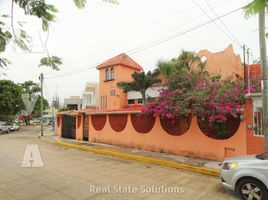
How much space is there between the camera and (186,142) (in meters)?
10.4

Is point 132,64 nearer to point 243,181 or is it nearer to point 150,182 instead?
point 150,182

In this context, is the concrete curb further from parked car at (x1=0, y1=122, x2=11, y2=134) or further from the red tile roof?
parked car at (x1=0, y1=122, x2=11, y2=134)

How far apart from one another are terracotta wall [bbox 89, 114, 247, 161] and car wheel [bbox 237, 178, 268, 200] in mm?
3858

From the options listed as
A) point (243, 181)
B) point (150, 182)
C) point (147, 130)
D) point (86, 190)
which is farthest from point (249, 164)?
point (147, 130)

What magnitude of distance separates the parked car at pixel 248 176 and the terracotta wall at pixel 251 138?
3.16 m

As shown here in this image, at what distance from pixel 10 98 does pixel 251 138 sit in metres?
34.8

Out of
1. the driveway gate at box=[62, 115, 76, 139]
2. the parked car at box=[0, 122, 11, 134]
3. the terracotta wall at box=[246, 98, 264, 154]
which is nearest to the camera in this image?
the terracotta wall at box=[246, 98, 264, 154]

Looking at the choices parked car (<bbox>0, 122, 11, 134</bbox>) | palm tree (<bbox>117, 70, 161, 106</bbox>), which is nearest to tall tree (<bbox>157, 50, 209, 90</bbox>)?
palm tree (<bbox>117, 70, 161, 106</bbox>)

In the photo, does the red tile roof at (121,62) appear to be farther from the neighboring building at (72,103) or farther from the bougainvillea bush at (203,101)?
the neighboring building at (72,103)

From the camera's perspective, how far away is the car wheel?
474 centimetres

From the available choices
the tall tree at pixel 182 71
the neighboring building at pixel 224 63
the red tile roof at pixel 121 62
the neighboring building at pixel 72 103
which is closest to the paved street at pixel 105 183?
the tall tree at pixel 182 71

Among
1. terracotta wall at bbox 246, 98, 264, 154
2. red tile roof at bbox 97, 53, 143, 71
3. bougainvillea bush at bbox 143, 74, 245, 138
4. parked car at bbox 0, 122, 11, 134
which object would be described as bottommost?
parked car at bbox 0, 122, 11, 134

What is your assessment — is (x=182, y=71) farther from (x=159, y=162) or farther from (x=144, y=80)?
(x=159, y=162)

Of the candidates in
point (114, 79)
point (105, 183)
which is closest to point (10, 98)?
point (114, 79)
